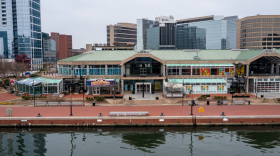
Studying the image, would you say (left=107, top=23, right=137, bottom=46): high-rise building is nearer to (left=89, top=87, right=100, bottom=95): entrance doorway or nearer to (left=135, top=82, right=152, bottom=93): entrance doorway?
(left=135, top=82, right=152, bottom=93): entrance doorway

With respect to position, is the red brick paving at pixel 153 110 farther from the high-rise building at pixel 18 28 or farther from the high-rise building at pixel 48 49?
the high-rise building at pixel 48 49

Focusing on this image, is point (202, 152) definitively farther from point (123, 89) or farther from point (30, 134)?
point (123, 89)

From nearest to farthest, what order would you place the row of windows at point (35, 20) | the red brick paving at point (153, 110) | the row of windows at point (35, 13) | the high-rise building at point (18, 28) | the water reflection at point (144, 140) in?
1. the water reflection at point (144, 140)
2. the red brick paving at point (153, 110)
3. the high-rise building at point (18, 28)
4. the row of windows at point (35, 13)
5. the row of windows at point (35, 20)

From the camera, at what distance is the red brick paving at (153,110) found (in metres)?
35.0

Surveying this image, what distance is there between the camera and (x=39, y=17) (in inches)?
5236

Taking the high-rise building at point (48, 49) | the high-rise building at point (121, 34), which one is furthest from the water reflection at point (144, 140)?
the high-rise building at point (48, 49)

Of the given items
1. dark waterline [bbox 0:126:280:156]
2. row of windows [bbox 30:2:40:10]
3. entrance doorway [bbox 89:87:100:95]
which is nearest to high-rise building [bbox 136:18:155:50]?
row of windows [bbox 30:2:40:10]

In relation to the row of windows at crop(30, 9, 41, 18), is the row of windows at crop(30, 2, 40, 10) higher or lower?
higher

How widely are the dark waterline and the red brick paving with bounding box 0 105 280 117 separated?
10.3 ft

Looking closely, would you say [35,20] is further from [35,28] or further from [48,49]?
[48,49]

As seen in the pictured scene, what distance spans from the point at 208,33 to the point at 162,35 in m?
33.0

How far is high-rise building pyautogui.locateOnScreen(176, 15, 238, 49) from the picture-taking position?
477ft

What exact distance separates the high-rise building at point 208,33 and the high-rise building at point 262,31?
63.1 ft

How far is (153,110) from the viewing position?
1473 inches
